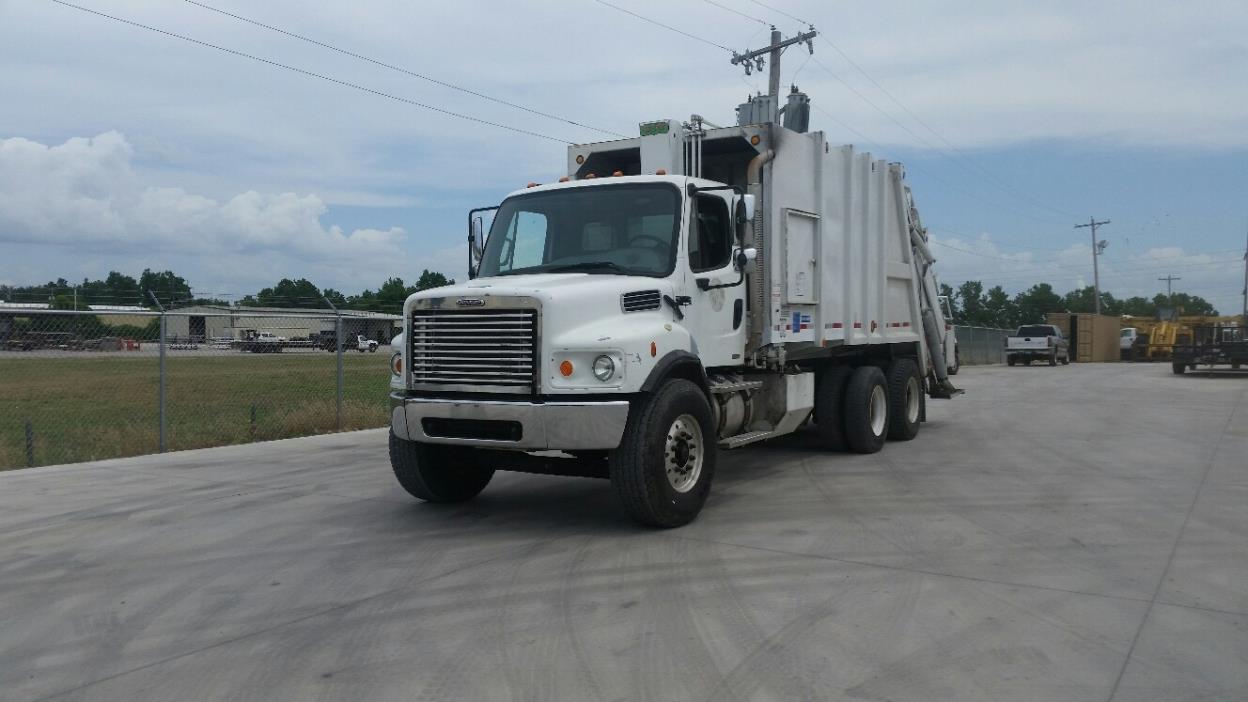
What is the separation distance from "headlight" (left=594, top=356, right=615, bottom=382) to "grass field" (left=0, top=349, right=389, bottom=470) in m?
7.08

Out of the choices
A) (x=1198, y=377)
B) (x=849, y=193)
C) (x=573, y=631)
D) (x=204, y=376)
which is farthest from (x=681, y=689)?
(x=1198, y=377)

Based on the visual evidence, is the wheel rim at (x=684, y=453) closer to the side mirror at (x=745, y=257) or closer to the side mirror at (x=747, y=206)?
the side mirror at (x=745, y=257)

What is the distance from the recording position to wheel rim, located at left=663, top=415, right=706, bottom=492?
23.2 feet

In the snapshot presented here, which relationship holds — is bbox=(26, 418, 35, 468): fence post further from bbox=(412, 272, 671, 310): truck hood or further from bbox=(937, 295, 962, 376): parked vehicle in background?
bbox=(937, 295, 962, 376): parked vehicle in background

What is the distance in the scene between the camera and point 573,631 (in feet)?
15.8

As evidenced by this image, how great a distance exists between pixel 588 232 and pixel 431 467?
7.72 ft

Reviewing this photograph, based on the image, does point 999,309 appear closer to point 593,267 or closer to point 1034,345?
point 1034,345

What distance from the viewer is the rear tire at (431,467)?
784 centimetres

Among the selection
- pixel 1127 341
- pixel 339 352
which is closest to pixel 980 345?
pixel 1127 341

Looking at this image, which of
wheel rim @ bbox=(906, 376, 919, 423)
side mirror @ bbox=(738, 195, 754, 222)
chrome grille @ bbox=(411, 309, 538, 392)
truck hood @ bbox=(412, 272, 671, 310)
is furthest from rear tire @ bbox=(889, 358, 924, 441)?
chrome grille @ bbox=(411, 309, 538, 392)

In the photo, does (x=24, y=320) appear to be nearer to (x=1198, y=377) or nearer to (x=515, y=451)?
(x=515, y=451)

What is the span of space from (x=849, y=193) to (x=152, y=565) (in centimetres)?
779

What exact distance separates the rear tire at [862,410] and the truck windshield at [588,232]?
13.8ft

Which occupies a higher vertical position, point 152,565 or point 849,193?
point 849,193
